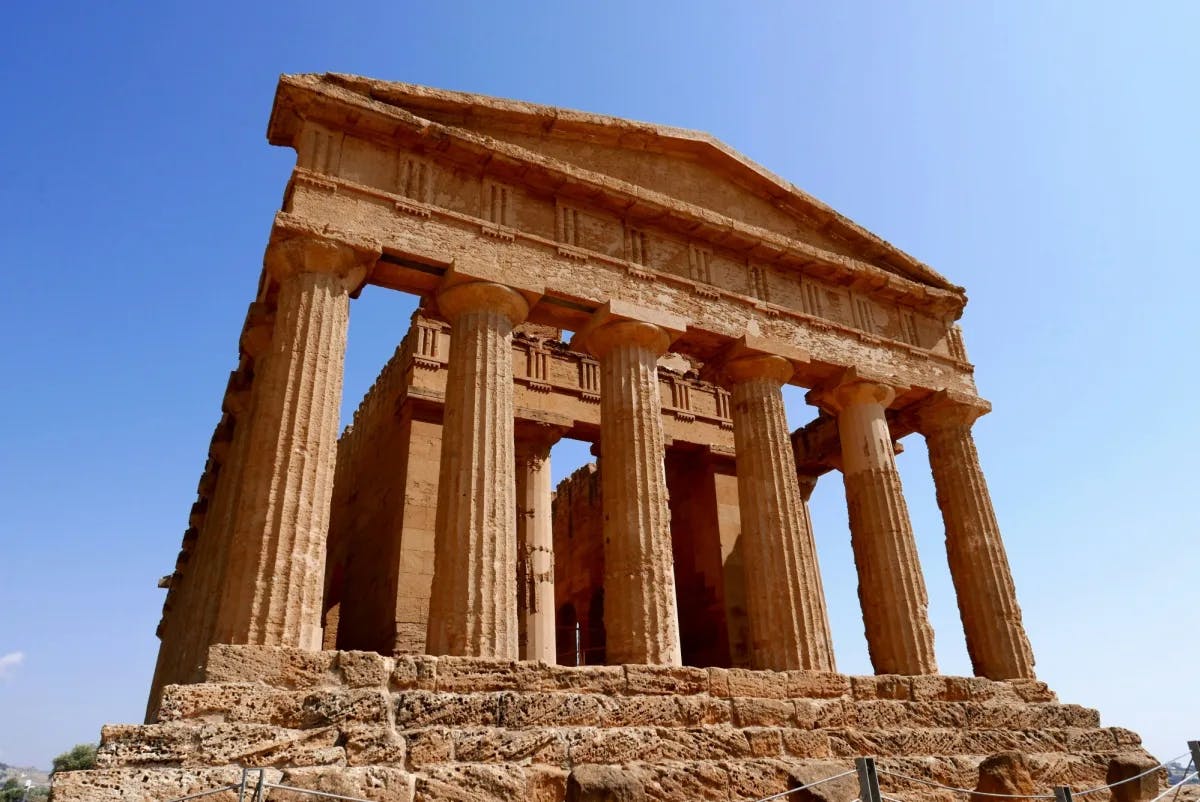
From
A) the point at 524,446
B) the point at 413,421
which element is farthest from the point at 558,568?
the point at 413,421

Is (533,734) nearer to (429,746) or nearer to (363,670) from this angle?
(429,746)

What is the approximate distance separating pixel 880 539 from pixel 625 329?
5212mm

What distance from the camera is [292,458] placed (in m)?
9.42

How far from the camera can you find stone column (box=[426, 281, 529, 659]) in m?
9.44

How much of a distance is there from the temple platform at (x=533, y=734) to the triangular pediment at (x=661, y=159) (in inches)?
300

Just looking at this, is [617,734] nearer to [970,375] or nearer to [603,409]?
[603,409]

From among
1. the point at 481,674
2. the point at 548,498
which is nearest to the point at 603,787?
the point at 481,674

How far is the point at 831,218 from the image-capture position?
50.8 feet

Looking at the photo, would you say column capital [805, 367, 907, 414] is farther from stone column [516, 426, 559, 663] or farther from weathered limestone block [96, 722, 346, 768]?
weathered limestone block [96, 722, 346, 768]

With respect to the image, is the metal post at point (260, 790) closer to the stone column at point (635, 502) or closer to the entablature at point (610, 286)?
the stone column at point (635, 502)

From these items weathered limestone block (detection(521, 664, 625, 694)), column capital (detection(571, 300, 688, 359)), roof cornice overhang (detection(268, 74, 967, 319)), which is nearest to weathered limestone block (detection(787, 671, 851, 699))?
weathered limestone block (detection(521, 664, 625, 694))

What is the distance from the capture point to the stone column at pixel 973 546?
44.3ft

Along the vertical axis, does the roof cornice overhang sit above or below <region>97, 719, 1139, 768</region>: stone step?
above

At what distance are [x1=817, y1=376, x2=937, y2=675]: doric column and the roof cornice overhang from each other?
238 centimetres
